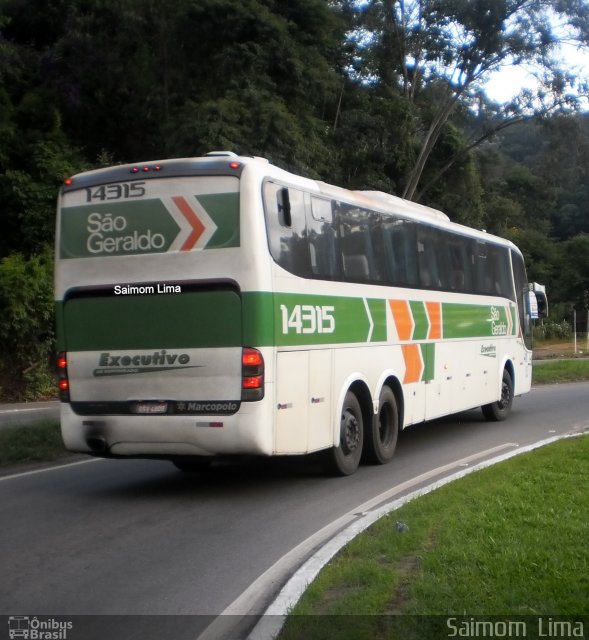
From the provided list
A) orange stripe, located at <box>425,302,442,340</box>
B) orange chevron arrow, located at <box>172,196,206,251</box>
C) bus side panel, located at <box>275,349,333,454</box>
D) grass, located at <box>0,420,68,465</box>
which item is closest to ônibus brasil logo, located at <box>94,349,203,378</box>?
bus side panel, located at <box>275,349,333,454</box>

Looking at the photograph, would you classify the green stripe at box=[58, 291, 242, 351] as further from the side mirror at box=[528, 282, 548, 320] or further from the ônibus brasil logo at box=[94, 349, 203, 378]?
the side mirror at box=[528, 282, 548, 320]

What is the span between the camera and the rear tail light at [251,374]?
379 inches

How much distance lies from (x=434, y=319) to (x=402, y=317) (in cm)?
135

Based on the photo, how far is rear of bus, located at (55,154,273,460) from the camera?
9664 mm

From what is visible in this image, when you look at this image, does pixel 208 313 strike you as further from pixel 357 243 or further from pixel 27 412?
pixel 27 412

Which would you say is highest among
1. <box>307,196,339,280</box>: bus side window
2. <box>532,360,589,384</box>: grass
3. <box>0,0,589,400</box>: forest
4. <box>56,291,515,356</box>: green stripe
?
<box>0,0,589,400</box>: forest

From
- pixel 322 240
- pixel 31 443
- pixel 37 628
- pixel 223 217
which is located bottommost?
pixel 37 628

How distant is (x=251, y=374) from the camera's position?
379 inches

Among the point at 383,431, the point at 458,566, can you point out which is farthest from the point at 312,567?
the point at 383,431

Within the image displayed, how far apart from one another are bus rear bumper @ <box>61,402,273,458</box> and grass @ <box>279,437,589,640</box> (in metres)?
1.82

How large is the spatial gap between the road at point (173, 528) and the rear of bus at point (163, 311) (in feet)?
2.26

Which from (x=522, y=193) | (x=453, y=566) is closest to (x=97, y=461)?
(x=453, y=566)

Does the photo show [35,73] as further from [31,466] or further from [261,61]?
[31,466]

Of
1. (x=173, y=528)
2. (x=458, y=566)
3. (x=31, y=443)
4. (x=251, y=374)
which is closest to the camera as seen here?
(x=458, y=566)
